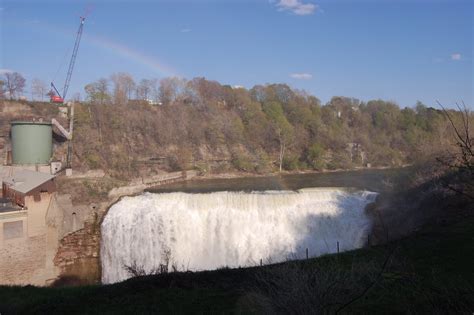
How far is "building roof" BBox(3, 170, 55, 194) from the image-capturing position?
778 inches

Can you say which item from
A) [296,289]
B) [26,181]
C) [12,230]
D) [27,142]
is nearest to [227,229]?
[12,230]

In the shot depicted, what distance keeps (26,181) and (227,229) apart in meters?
11.2

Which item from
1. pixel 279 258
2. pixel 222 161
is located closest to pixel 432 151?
pixel 279 258

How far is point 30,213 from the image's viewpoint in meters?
19.2

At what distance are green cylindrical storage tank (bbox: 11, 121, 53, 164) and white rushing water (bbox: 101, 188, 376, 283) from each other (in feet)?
43.4

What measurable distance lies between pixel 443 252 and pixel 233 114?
148 feet

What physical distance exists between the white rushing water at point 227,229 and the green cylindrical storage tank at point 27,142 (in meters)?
13.2

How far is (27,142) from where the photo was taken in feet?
104

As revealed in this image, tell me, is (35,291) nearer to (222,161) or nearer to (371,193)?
(371,193)

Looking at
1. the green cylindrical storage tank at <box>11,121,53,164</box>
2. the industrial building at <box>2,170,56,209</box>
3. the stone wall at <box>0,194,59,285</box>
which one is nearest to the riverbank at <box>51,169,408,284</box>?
the stone wall at <box>0,194,59,285</box>

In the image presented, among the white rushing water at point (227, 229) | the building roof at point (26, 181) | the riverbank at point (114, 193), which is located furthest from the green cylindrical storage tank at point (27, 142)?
the white rushing water at point (227, 229)

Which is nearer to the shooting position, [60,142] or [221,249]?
[221,249]

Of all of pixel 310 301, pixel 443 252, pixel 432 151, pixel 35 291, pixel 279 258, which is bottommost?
pixel 279 258

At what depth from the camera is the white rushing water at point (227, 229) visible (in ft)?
68.2
